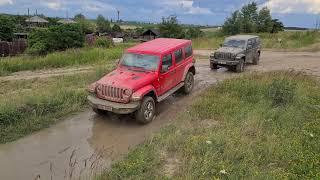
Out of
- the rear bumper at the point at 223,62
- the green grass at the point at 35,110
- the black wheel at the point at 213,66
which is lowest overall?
the green grass at the point at 35,110

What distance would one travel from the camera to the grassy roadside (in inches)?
281

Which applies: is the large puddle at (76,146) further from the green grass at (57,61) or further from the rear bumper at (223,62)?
the green grass at (57,61)

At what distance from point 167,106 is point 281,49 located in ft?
75.4

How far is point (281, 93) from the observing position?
1189cm

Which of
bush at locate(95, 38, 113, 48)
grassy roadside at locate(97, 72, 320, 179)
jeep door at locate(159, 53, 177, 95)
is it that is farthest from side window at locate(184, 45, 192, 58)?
bush at locate(95, 38, 113, 48)

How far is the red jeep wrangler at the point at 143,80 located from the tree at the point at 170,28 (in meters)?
34.6

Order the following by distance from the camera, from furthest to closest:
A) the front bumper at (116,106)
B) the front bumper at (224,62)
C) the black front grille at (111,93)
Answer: the front bumper at (224,62) → the black front grille at (111,93) → the front bumper at (116,106)

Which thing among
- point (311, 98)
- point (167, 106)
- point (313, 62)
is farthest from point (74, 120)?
point (313, 62)

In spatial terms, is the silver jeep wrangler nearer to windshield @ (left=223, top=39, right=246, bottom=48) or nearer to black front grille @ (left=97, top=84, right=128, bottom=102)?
windshield @ (left=223, top=39, right=246, bottom=48)

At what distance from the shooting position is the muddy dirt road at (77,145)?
25.2 feet

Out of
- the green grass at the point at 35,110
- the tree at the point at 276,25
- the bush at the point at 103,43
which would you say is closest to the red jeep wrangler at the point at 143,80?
the green grass at the point at 35,110

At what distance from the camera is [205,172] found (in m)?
6.93

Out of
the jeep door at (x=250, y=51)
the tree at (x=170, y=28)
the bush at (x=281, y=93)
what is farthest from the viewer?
the tree at (x=170, y=28)

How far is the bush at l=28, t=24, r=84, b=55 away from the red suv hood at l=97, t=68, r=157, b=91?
25.7 m
